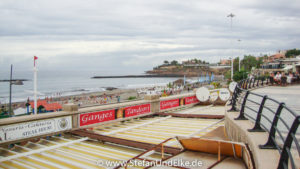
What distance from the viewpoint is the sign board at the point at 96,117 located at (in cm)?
1223

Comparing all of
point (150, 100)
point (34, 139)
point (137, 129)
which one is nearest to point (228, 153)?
point (137, 129)

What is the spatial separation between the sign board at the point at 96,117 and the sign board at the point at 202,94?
9837 mm

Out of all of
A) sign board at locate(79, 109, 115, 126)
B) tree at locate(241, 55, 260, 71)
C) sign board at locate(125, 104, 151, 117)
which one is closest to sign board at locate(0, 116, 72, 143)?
sign board at locate(79, 109, 115, 126)

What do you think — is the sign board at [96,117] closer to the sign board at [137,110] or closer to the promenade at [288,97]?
the sign board at [137,110]

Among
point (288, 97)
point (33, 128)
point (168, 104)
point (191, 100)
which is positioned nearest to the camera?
point (33, 128)

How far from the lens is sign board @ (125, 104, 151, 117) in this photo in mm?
14863

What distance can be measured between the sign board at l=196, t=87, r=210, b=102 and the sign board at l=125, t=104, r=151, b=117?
650cm

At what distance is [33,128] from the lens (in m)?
10.1

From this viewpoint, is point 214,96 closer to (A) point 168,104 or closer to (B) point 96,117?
(A) point 168,104

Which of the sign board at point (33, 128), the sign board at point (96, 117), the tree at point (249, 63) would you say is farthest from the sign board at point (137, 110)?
A: the tree at point (249, 63)

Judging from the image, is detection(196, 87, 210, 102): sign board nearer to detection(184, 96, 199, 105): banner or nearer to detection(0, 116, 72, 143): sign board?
detection(184, 96, 199, 105): banner

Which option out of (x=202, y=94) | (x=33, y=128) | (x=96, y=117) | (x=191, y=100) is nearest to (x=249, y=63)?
(x=202, y=94)

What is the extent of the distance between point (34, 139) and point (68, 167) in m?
3.72

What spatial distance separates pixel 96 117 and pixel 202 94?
11.3 meters
